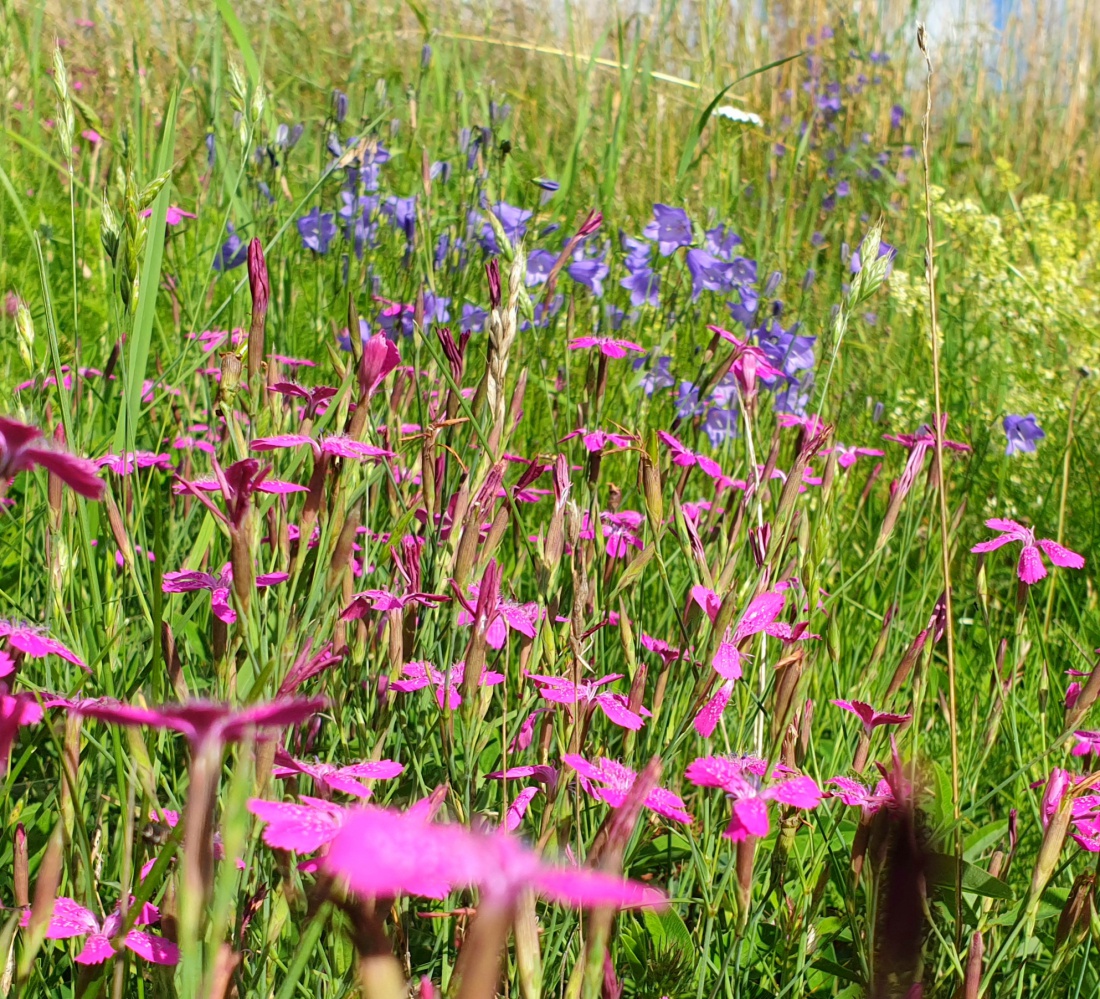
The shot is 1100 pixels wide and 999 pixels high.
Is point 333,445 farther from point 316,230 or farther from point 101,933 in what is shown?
point 316,230

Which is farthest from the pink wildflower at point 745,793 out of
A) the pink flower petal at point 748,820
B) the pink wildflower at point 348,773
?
the pink wildflower at point 348,773

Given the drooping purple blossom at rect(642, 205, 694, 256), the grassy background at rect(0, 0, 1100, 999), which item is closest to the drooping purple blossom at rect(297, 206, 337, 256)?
the grassy background at rect(0, 0, 1100, 999)

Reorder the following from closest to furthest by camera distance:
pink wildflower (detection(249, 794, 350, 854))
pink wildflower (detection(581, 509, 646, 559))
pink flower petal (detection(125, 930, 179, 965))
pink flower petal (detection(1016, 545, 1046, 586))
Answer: pink wildflower (detection(249, 794, 350, 854)), pink flower petal (detection(125, 930, 179, 965)), pink flower petal (detection(1016, 545, 1046, 586)), pink wildflower (detection(581, 509, 646, 559))

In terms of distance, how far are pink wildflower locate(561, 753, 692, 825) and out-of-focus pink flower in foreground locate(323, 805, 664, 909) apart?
1.61 ft

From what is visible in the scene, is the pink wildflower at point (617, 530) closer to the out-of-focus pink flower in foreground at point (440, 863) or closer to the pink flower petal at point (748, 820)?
the pink flower petal at point (748, 820)

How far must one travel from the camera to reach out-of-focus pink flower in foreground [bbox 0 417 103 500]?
0.44 meters

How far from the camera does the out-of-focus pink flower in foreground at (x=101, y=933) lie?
69 centimetres

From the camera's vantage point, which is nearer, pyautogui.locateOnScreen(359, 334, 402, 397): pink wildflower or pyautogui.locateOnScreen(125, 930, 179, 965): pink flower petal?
pyautogui.locateOnScreen(125, 930, 179, 965): pink flower petal

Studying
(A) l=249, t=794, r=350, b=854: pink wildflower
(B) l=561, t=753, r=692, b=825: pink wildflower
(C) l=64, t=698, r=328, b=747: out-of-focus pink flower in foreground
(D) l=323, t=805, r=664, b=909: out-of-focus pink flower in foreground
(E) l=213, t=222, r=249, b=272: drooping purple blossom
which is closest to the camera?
(D) l=323, t=805, r=664, b=909: out-of-focus pink flower in foreground

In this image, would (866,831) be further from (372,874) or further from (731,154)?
(731,154)

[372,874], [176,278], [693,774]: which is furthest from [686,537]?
[176,278]

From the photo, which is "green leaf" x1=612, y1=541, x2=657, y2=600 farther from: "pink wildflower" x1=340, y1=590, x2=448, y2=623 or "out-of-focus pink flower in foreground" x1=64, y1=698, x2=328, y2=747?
"out-of-focus pink flower in foreground" x1=64, y1=698, x2=328, y2=747

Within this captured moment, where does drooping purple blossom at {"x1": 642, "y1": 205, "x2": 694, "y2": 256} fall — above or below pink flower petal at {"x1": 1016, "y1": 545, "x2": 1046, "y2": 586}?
above

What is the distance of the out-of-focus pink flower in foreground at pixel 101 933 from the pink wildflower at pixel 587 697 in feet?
1.02
